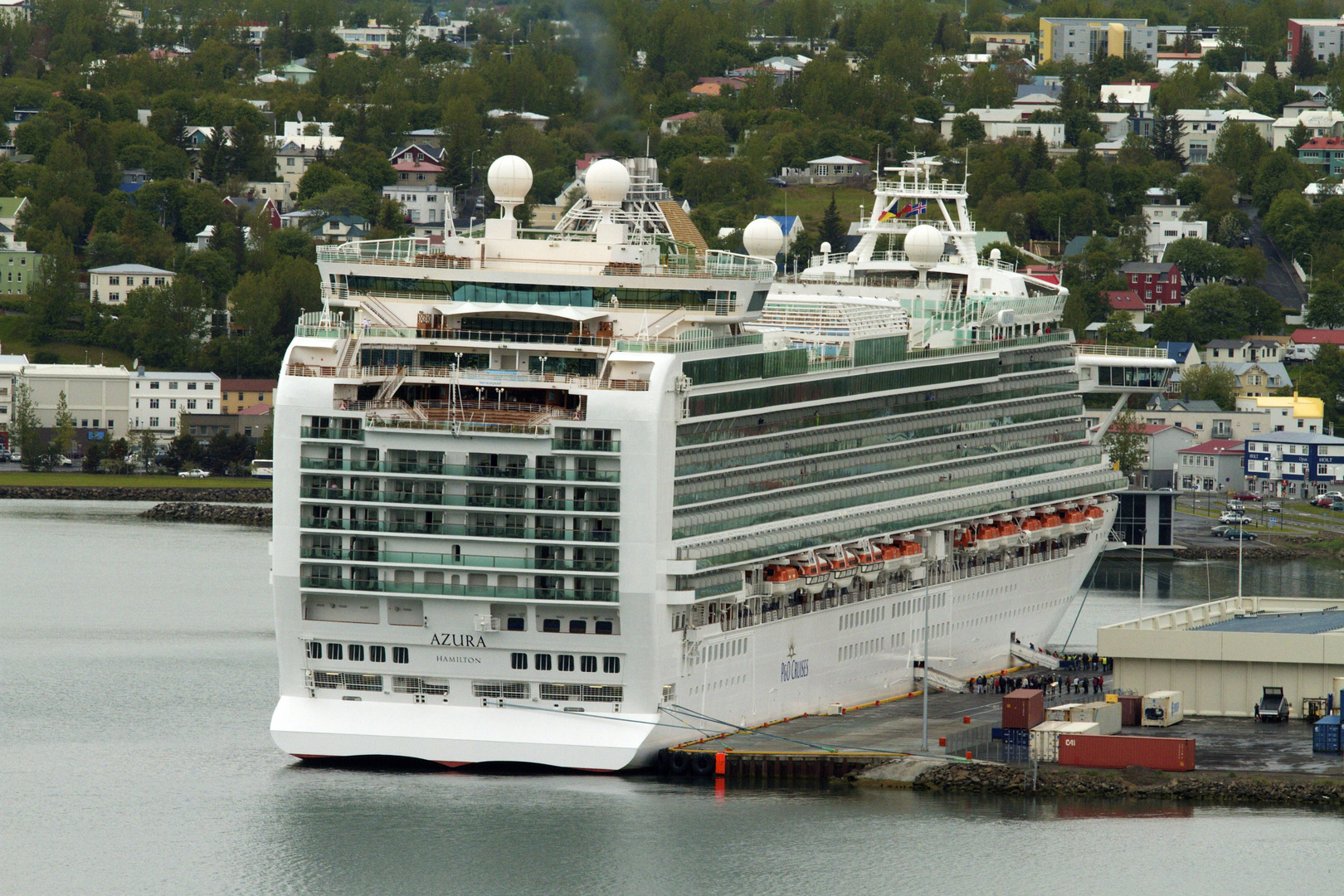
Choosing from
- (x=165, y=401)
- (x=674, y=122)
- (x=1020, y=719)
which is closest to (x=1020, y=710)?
(x=1020, y=719)

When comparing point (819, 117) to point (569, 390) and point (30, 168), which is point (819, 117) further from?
point (569, 390)

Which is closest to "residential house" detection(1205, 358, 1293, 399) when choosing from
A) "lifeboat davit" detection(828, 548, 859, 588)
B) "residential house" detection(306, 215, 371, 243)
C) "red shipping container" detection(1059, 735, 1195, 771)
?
"residential house" detection(306, 215, 371, 243)

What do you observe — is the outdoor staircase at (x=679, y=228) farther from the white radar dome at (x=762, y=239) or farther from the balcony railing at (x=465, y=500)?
the balcony railing at (x=465, y=500)

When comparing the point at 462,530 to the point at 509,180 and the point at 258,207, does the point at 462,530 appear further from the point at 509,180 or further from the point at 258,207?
the point at 258,207

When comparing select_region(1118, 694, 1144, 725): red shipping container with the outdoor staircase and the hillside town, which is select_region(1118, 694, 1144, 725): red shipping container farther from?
the hillside town

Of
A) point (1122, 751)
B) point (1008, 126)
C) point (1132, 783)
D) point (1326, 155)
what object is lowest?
point (1132, 783)

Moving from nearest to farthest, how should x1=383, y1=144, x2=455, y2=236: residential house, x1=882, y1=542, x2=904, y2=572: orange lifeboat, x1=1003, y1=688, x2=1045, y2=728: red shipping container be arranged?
1. x1=1003, y1=688, x2=1045, y2=728: red shipping container
2. x1=882, y1=542, x2=904, y2=572: orange lifeboat
3. x1=383, y1=144, x2=455, y2=236: residential house
